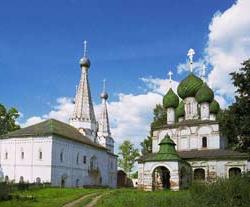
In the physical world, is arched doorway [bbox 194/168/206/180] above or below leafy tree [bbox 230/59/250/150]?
below

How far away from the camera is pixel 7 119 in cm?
5694

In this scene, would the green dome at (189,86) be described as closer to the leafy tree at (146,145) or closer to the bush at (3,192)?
the leafy tree at (146,145)

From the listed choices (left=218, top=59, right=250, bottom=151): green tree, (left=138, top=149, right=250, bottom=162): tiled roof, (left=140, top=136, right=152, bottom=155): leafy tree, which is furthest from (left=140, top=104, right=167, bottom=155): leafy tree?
(left=218, top=59, right=250, bottom=151): green tree

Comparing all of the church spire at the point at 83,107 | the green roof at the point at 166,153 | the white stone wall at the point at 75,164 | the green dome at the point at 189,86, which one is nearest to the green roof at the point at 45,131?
the white stone wall at the point at 75,164

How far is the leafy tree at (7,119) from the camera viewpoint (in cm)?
5597

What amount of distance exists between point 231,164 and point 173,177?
21.5ft

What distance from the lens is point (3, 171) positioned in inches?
1845

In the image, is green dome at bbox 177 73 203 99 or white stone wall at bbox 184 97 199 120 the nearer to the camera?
white stone wall at bbox 184 97 199 120

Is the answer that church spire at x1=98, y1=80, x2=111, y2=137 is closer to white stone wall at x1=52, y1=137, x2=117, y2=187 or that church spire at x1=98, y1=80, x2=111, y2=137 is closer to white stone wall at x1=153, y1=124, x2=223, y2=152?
white stone wall at x1=52, y1=137, x2=117, y2=187

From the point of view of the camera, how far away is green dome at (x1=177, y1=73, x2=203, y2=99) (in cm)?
4758

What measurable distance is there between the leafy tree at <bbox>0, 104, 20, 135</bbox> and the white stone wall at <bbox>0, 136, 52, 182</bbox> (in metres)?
8.94

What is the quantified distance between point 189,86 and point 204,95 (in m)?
2.68

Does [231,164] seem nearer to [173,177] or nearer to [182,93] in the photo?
[173,177]

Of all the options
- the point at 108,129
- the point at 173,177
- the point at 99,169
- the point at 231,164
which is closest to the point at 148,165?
the point at 173,177
